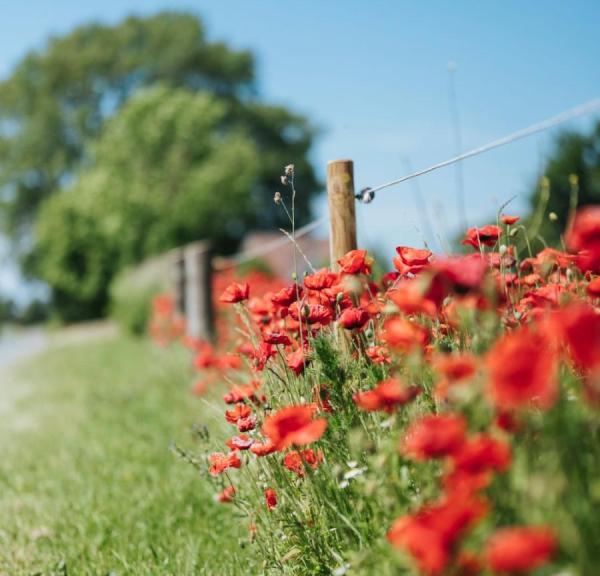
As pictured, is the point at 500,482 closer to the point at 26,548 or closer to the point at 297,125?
the point at 26,548

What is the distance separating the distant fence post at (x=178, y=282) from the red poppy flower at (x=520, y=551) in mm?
7939

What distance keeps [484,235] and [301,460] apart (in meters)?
0.81

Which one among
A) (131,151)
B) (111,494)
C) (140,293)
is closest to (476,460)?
(111,494)

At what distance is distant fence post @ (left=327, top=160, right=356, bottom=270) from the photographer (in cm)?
274

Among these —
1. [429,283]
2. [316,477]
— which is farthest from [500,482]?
[316,477]

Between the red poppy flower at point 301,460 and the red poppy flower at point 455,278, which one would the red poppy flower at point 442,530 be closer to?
the red poppy flower at point 455,278

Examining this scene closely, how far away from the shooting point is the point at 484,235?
214 cm

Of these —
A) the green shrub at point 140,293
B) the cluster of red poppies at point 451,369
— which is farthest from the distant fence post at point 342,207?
the green shrub at point 140,293

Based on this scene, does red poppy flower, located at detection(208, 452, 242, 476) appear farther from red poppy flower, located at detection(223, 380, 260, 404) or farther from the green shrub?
the green shrub

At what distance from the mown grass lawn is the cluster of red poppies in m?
0.51

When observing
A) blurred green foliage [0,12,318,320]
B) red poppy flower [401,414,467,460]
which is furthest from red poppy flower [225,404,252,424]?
blurred green foliage [0,12,318,320]

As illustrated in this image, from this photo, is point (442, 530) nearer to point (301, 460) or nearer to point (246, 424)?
point (301, 460)

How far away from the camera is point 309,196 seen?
3747 cm

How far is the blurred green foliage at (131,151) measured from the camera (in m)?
23.9
